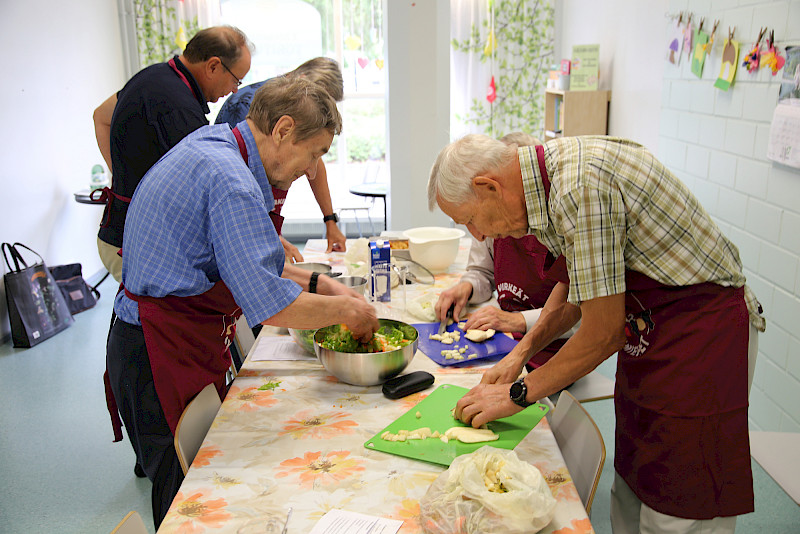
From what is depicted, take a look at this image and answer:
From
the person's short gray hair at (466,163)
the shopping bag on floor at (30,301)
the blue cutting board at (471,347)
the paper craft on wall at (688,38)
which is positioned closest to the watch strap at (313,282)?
the blue cutting board at (471,347)

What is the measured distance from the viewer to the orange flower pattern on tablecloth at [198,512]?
49.3 inches

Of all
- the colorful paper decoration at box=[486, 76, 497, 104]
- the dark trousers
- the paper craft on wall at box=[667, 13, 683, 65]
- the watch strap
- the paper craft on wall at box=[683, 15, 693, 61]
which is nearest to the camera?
the dark trousers

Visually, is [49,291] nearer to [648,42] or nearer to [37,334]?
[37,334]

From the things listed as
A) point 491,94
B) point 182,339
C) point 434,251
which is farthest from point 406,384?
point 491,94

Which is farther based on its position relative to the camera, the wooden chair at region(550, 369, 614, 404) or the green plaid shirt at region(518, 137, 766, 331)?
the wooden chair at region(550, 369, 614, 404)

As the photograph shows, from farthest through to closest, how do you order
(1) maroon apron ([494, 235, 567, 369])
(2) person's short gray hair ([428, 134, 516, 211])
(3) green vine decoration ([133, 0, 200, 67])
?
(3) green vine decoration ([133, 0, 200, 67])
(1) maroon apron ([494, 235, 567, 369])
(2) person's short gray hair ([428, 134, 516, 211])

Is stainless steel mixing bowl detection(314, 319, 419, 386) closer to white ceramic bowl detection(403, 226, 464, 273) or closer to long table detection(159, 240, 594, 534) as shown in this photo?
long table detection(159, 240, 594, 534)

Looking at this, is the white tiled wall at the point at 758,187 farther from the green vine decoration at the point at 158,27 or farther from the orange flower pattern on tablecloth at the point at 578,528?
the green vine decoration at the point at 158,27

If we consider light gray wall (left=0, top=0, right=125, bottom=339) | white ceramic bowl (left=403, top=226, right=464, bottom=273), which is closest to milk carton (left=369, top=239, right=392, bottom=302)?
white ceramic bowl (left=403, top=226, right=464, bottom=273)

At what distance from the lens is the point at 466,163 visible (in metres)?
1.50

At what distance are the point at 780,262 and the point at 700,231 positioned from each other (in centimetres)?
157

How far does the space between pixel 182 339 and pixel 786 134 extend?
7.79ft

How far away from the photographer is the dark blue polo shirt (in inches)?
105

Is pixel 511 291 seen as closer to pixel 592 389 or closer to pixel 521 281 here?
pixel 521 281
